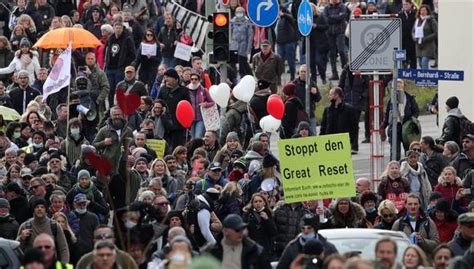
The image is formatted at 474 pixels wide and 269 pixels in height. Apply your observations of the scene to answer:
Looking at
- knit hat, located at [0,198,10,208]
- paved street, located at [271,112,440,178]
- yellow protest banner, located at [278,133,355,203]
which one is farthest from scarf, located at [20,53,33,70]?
knit hat, located at [0,198,10,208]

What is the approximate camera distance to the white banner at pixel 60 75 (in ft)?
105

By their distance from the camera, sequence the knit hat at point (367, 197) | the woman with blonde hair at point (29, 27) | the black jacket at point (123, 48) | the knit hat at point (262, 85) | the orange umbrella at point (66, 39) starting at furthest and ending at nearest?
the woman with blonde hair at point (29, 27) → the black jacket at point (123, 48) → the orange umbrella at point (66, 39) → the knit hat at point (262, 85) → the knit hat at point (367, 197)

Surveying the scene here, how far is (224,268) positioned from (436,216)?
18.0ft

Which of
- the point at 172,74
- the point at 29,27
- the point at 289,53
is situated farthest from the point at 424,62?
the point at 172,74

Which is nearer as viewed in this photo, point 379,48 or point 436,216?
point 436,216

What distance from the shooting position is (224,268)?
67.6 ft

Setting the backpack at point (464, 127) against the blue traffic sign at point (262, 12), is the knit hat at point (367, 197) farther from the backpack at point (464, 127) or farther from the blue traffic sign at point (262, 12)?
the blue traffic sign at point (262, 12)

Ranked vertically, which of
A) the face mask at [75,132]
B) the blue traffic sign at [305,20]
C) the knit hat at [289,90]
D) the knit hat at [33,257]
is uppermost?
the blue traffic sign at [305,20]

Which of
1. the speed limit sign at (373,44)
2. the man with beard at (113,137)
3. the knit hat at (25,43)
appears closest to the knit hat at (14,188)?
the man with beard at (113,137)

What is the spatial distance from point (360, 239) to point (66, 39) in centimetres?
1553

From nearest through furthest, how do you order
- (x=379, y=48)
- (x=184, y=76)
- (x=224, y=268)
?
(x=224, y=268) → (x=379, y=48) → (x=184, y=76)

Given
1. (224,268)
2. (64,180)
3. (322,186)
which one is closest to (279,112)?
(64,180)

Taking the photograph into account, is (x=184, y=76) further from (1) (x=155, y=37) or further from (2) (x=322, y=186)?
(2) (x=322, y=186)

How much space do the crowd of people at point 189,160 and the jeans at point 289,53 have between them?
48mm
